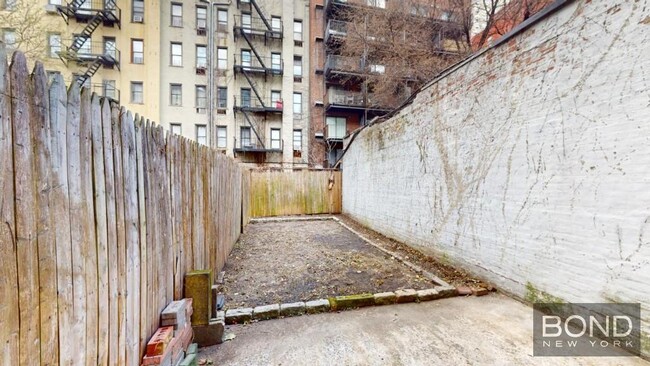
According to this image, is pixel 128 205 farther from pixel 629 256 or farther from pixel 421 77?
pixel 421 77

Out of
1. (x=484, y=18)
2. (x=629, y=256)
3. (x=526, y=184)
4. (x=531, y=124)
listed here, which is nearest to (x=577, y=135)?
(x=531, y=124)

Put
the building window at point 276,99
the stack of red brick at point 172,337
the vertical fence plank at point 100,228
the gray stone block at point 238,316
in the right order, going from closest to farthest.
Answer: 1. the vertical fence plank at point 100,228
2. the stack of red brick at point 172,337
3. the gray stone block at point 238,316
4. the building window at point 276,99

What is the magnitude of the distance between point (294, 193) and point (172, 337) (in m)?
8.65

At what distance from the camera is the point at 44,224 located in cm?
101

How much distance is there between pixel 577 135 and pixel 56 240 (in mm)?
3811

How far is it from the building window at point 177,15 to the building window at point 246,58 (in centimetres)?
369

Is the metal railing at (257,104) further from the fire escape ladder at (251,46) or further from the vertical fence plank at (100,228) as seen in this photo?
the vertical fence plank at (100,228)

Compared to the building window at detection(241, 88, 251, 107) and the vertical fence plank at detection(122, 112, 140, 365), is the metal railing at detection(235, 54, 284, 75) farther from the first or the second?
the vertical fence plank at detection(122, 112, 140, 365)

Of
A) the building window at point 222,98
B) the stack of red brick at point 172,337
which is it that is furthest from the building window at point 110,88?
the stack of red brick at point 172,337

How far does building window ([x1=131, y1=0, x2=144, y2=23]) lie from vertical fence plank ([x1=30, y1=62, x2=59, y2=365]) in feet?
62.2

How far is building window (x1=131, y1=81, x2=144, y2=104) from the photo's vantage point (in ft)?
49.4

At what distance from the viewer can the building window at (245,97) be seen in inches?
646

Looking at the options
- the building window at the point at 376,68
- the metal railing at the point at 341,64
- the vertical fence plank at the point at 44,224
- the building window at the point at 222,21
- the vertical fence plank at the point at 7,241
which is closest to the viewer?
the vertical fence plank at the point at 7,241

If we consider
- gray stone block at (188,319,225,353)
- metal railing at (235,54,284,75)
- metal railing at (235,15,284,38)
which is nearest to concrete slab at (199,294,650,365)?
gray stone block at (188,319,225,353)
